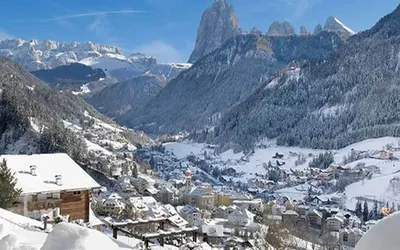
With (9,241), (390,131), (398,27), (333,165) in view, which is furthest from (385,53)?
(9,241)

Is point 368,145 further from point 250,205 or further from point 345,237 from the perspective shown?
point 345,237

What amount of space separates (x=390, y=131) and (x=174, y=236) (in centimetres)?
11452

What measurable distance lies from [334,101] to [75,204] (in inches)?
5662

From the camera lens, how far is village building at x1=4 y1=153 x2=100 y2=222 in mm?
17375

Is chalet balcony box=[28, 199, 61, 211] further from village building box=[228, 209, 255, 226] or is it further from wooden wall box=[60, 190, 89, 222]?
village building box=[228, 209, 255, 226]

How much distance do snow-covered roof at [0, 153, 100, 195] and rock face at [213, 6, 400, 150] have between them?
10991 cm

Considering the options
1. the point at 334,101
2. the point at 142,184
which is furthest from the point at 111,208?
the point at 334,101

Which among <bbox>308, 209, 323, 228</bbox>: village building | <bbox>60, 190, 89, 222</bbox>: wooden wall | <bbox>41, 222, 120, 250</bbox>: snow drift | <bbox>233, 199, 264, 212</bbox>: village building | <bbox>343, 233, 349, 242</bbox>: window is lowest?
<bbox>308, 209, 323, 228</bbox>: village building

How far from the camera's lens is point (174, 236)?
1305cm

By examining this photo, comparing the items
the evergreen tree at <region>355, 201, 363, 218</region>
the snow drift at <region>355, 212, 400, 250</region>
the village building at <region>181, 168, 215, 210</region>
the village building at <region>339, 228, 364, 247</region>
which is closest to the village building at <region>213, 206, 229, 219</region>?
the village building at <region>181, 168, 215, 210</region>

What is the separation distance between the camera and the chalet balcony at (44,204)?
17484mm

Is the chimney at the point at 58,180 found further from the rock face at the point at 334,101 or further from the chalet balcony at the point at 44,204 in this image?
the rock face at the point at 334,101

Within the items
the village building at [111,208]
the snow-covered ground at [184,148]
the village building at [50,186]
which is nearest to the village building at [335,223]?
the village building at [111,208]

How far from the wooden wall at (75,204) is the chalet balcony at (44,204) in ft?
1.08
